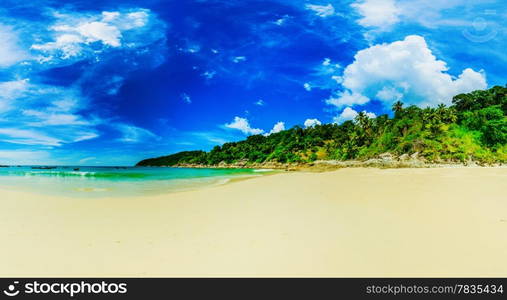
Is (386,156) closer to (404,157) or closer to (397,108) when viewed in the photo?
(404,157)

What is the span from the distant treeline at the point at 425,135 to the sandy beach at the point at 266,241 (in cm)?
4440

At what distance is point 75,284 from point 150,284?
0.94 metres

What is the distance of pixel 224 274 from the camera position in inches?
125

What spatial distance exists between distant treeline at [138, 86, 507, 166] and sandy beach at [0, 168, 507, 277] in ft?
146

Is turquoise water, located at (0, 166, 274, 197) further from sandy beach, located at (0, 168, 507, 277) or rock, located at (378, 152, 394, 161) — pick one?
rock, located at (378, 152, 394, 161)

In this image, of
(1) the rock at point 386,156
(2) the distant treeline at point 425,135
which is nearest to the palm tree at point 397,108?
(2) the distant treeline at point 425,135

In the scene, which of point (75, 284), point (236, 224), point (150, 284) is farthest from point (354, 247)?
point (75, 284)

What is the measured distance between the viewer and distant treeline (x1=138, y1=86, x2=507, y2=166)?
42.5m

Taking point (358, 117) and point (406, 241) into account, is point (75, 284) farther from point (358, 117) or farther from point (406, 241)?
point (358, 117)

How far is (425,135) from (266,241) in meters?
56.3

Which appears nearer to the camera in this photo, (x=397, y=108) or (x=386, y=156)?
(x=386, y=156)

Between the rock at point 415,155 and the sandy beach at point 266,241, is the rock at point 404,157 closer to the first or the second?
the rock at point 415,155

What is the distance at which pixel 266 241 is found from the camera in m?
4.34

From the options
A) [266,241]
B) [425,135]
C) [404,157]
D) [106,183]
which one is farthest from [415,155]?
[266,241]
